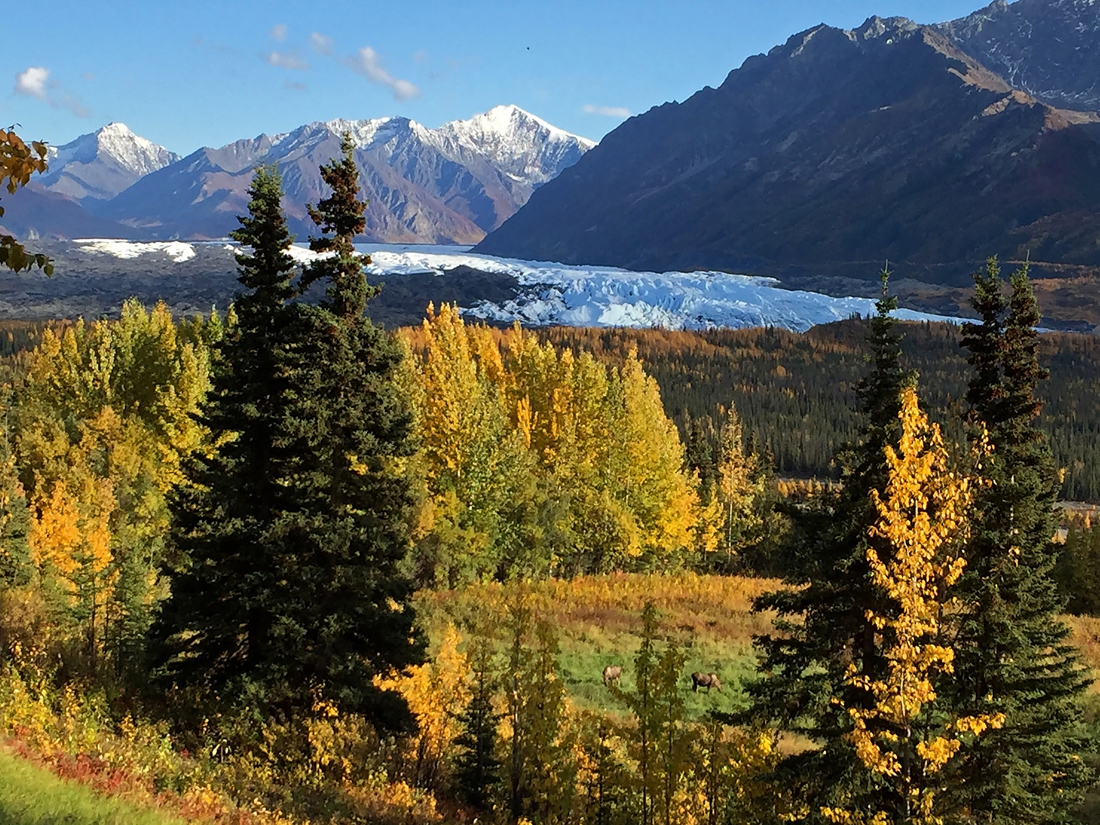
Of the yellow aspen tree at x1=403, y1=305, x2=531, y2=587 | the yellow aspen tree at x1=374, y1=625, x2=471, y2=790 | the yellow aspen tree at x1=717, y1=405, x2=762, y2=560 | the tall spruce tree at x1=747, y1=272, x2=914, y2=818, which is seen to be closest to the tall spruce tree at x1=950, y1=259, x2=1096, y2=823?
the tall spruce tree at x1=747, y1=272, x2=914, y2=818

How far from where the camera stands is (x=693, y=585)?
4566cm

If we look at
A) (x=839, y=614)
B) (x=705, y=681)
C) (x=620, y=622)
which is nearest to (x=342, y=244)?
(x=839, y=614)

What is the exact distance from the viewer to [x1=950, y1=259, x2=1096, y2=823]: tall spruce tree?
1562 cm

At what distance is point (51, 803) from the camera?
26.0 feet

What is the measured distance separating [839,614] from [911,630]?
8.13ft

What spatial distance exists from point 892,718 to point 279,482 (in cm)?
1134

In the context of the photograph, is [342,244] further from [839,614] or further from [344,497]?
[839,614]

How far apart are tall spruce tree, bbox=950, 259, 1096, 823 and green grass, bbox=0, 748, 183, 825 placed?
12947 millimetres

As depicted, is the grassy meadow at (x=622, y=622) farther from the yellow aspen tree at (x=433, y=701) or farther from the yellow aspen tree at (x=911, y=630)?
the yellow aspen tree at (x=911, y=630)

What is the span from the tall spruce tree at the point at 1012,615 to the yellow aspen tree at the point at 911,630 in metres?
2.93

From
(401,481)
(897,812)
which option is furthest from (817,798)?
(401,481)

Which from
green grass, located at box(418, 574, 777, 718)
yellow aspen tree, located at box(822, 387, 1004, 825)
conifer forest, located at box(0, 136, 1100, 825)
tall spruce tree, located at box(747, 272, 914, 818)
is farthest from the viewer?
green grass, located at box(418, 574, 777, 718)

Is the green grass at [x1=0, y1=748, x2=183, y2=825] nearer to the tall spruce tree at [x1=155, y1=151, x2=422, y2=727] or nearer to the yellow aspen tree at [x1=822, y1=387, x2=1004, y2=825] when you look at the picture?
the tall spruce tree at [x1=155, y1=151, x2=422, y2=727]

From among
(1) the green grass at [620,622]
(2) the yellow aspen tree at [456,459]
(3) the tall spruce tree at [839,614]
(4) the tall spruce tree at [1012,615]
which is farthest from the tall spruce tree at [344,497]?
(2) the yellow aspen tree at [456,459]
